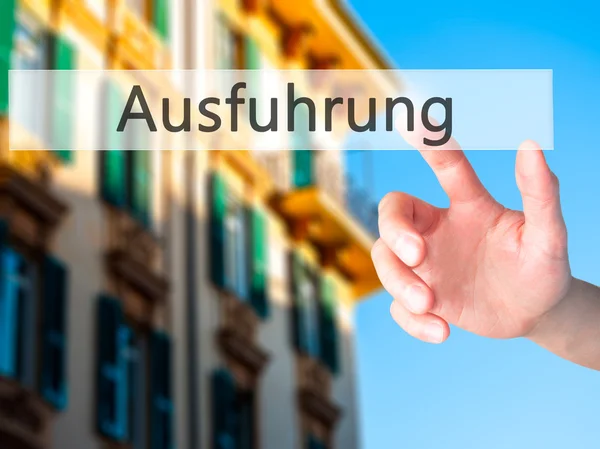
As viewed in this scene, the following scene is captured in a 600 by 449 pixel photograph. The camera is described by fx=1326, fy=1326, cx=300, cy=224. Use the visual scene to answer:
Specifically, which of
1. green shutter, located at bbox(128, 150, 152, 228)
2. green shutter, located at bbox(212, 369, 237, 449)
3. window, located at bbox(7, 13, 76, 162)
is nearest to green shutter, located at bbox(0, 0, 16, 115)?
window, located at bbox(7, 13, 76, 162)

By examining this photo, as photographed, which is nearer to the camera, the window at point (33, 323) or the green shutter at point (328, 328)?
the window at point (33, 323)

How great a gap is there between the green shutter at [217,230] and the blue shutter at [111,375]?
8.66 ft

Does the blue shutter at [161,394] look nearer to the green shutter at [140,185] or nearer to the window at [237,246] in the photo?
the green shutter at [140,185]

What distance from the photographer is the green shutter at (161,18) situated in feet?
54.6

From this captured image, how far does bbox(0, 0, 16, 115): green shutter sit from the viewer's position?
1237 centimetres

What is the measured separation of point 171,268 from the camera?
15.2 meters

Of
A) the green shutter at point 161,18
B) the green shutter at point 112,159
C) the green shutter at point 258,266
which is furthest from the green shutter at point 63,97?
the green shutter at point 258,266

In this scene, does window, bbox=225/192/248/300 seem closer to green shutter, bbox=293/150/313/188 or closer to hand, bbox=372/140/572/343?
green shutter, bbox=293/150/313/188

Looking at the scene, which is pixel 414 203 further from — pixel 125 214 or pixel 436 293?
pixel 125 214

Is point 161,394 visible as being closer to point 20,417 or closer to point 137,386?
point 137,386

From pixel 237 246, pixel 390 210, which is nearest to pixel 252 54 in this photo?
pixel 237 246

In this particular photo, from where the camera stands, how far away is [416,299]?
2412 mm

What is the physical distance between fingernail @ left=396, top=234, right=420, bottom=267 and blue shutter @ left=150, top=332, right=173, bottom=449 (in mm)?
11717

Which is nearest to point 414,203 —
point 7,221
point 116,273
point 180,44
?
point 7,221
